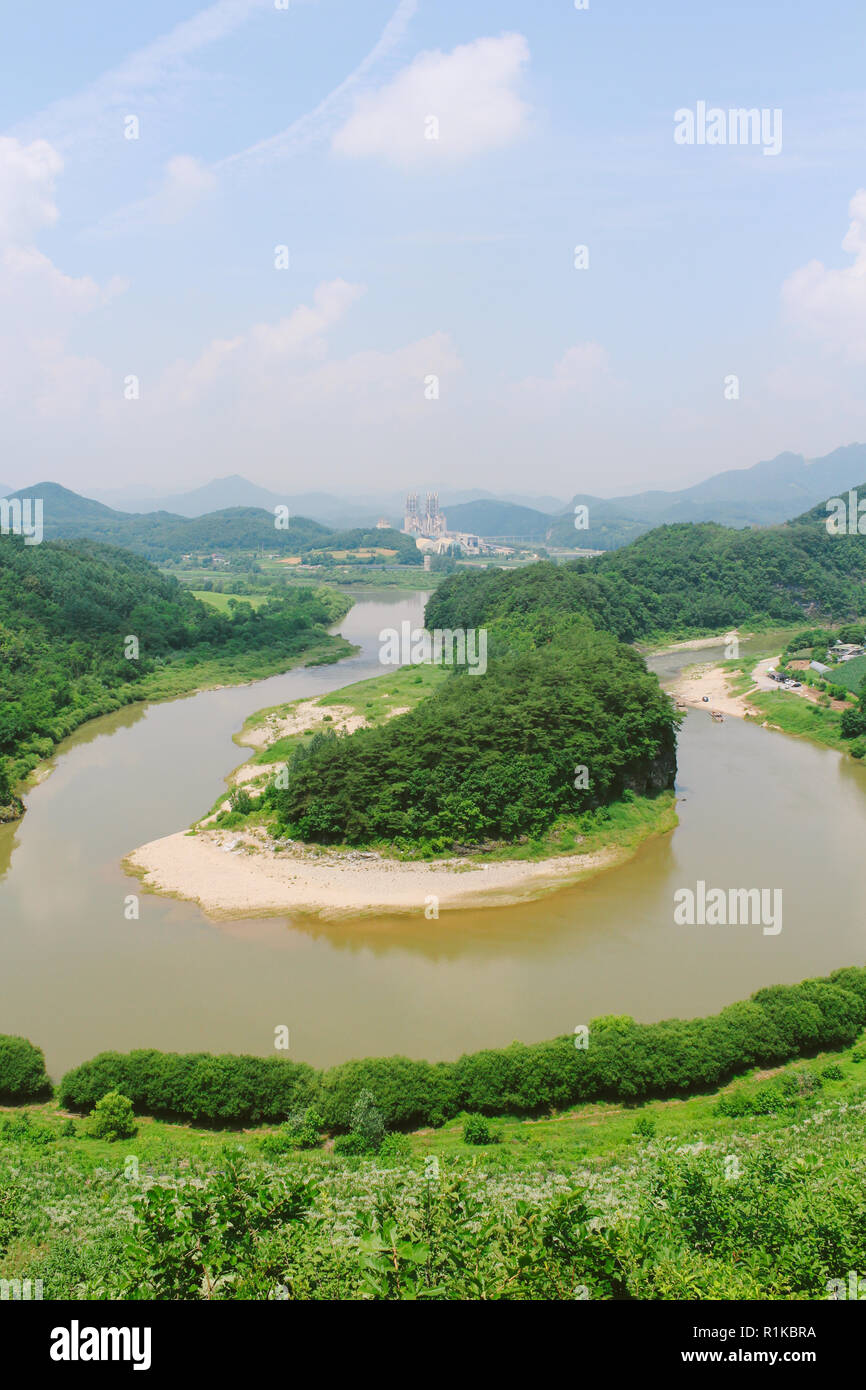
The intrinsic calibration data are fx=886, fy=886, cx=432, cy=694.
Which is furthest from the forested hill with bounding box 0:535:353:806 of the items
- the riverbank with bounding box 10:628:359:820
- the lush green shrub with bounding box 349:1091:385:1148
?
the lush green shrub with bounding box 349:1091:385:1148

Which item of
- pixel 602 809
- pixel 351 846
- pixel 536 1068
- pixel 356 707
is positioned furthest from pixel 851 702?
pixel 536 1068

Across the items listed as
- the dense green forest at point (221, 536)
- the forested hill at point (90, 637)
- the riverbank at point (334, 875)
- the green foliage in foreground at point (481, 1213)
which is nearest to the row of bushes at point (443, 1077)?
the green foliage in foreground at point (481, 1213)

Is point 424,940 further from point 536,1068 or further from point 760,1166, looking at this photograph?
point 760,1166

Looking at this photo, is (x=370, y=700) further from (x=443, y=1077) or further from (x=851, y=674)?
(x=443, y=1077)

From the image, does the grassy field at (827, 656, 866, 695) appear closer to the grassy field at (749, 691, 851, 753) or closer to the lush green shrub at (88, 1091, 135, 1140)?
the grassy field at (749, 691, 851, 753)

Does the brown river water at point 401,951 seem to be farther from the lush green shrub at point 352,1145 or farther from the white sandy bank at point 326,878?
the lush green shrub at point 352,1145
